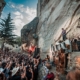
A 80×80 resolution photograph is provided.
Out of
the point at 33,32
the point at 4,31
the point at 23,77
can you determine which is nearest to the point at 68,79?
the point at 23,77

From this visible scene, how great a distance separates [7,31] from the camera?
4091cm

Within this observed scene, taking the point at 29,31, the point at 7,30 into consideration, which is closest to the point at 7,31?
the point at 7,30

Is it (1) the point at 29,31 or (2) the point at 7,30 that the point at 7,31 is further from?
(1) the point at 29,31

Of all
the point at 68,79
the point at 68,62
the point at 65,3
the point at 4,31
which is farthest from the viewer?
the point at 4,31

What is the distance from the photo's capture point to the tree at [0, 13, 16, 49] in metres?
39.6

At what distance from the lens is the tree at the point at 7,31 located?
39594 mm

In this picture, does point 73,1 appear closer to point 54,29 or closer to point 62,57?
point 54,29

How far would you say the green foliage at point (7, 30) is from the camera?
3962cm

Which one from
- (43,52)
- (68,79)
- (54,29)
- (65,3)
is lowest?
(68,79)

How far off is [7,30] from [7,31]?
313 mm

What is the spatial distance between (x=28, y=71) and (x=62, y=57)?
320 cm

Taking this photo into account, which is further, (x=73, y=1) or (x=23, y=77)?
(x=73, y=1)

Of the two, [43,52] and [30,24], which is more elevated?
[30,24]

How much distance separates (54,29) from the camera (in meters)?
22.8
